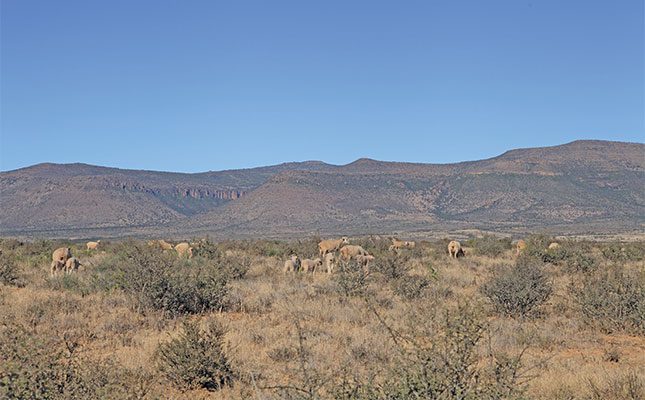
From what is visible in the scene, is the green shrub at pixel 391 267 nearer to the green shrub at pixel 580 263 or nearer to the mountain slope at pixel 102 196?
the green shrub at pixel 580 263

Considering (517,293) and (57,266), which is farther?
(57,266)

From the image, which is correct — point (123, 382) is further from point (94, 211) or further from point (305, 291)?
point (94, 211)

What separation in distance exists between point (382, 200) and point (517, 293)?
110 meters

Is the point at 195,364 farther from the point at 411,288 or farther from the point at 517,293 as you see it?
the point at 411,288

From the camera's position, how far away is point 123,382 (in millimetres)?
6570

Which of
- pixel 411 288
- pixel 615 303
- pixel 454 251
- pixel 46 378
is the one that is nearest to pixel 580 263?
pixel 454 251

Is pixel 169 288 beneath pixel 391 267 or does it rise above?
above

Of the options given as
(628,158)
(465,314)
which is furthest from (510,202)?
(465,314)

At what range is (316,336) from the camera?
1062 centimetres

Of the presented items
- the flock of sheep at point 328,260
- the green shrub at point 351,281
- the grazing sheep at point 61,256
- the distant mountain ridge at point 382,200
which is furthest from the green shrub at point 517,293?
the distant mountain ridge at point 382,200

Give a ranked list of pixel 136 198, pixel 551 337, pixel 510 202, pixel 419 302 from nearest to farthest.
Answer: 1. pixel 551 337
2. pixel 419 302
3. pixel 510 202
4. pixel 136 198

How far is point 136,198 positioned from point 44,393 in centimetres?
13803

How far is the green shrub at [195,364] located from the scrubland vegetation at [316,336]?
2cm

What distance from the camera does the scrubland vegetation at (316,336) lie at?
5582 mm
